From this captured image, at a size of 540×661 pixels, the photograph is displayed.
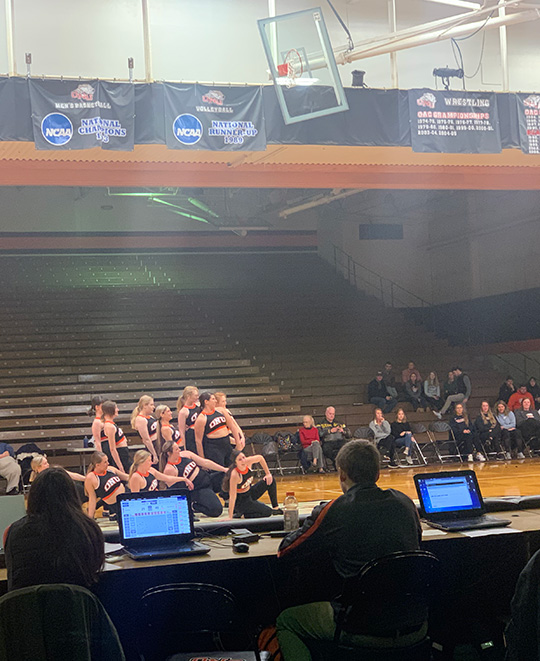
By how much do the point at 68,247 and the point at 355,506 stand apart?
19.8 metres

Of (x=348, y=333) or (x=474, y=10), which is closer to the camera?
(x=474, y=10)

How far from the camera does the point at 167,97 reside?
9.79 m

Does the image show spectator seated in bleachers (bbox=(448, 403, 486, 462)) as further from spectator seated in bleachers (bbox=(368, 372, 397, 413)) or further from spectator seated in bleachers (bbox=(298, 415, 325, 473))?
spectator seated in bleachers (bbox=(298, 415, 325, 473))

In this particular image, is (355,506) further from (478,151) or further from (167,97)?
(478,151)

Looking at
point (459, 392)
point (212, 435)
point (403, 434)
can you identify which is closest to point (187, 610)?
point (212, 435)

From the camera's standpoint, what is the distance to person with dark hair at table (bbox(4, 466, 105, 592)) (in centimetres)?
333

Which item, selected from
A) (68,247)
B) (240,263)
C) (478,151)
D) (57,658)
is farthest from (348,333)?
(57,658)

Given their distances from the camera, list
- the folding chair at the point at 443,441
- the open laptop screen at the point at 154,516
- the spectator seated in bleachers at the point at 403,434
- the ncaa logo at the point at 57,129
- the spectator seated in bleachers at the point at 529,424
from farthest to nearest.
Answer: the spectator seated in bleachers at the point at 529,424, the folding chair at the point at 443,441, the spectator seated in bleachers at the point at 403,434, the ncaa logo at the point at 57,129, the open laptop screen at the point at 154,516

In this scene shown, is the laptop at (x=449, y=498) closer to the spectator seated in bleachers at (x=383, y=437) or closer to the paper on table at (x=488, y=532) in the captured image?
the paper on table at (x=488, y=532)

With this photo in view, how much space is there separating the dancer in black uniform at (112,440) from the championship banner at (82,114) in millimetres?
3126

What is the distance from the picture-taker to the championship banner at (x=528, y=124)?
10.8 metres

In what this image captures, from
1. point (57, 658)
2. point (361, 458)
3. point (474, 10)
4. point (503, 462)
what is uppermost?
point (474, 10)

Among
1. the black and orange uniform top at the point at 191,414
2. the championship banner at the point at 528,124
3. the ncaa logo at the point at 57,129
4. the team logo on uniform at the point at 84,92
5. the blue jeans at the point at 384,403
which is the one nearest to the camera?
the ncaa logo at the point at 57,129

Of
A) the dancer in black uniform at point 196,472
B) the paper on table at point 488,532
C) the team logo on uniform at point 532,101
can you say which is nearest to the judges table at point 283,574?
the paper on table at point 488,532
